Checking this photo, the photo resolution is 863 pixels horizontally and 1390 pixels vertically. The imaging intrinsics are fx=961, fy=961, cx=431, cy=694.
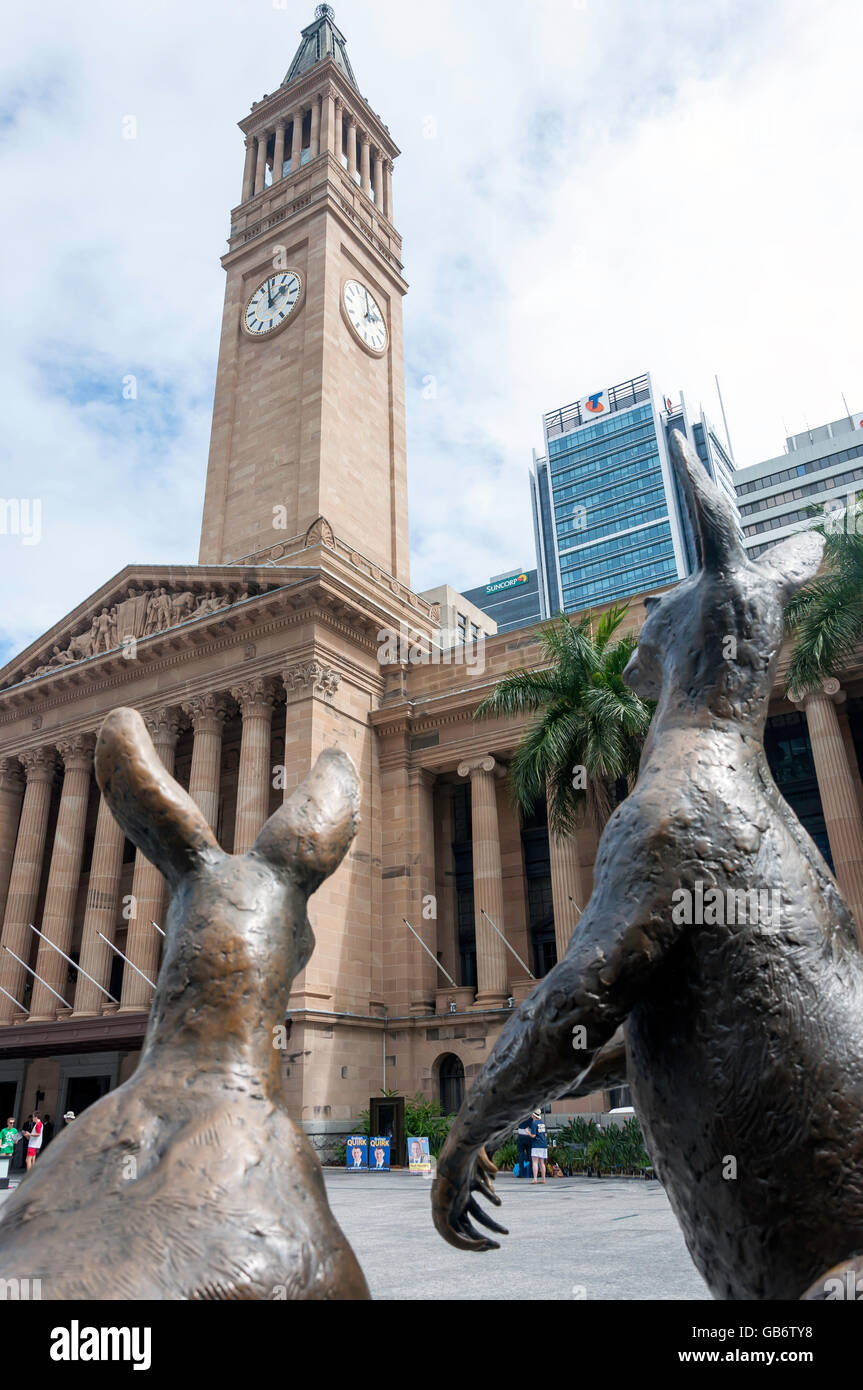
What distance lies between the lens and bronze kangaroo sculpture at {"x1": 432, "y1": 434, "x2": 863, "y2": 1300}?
6.49 ft

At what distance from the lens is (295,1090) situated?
2511cm

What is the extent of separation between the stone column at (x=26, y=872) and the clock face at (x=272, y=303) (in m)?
20.0

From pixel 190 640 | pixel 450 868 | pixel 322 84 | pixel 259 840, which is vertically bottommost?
pixel 259 840

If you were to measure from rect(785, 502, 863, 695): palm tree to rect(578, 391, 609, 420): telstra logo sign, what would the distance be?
120m

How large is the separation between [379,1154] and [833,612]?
16.6 meters

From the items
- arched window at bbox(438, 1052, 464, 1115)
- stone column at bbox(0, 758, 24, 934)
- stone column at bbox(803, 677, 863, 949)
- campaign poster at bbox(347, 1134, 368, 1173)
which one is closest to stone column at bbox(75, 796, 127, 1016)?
stone column at bbox(0, 758, 24, 934)

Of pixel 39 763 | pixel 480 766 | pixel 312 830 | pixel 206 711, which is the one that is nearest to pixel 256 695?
pixel 206 711

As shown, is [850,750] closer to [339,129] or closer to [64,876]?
[64,876]

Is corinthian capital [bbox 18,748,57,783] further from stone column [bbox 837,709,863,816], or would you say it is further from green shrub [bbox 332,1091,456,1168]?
stone column [bbox 837,709,863,816]

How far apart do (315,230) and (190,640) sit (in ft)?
66.4

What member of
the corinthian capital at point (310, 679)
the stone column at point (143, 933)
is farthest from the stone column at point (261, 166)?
the stone column at point (143, 933)

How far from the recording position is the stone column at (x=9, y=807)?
35.5 m

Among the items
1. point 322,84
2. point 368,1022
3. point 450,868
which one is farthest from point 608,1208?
point 322,84
